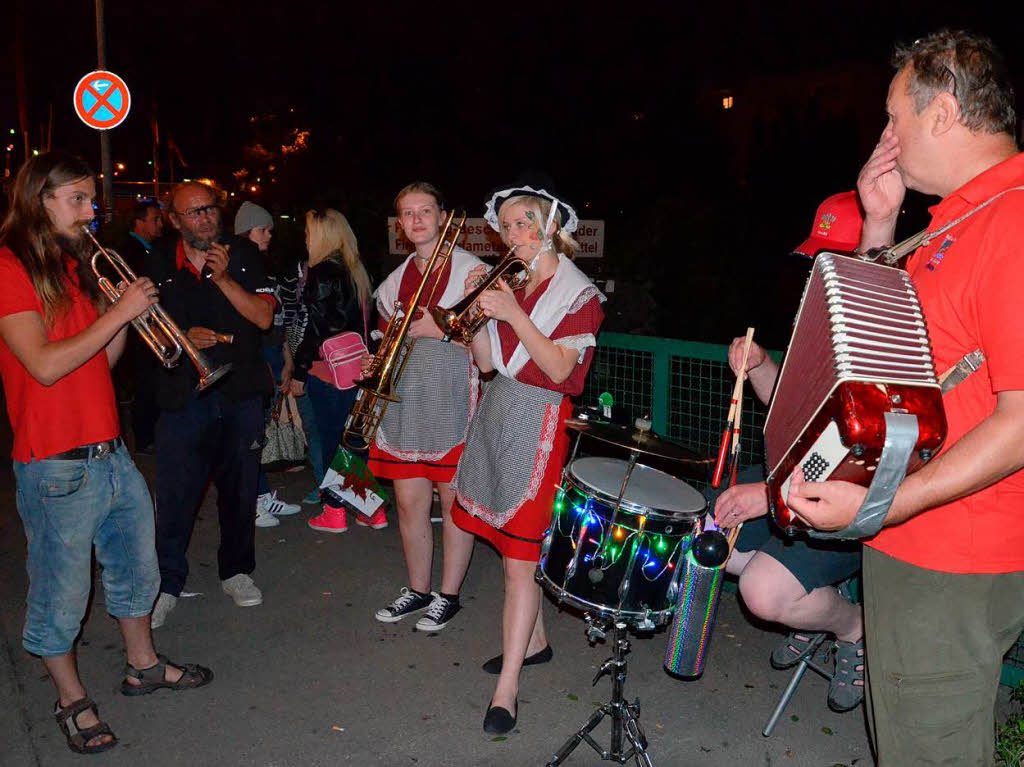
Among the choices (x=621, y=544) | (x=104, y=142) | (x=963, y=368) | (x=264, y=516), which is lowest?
(x=264, y=516)

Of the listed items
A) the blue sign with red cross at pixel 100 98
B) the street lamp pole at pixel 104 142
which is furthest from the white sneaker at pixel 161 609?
the blue sign with red cross at pixel 100 98

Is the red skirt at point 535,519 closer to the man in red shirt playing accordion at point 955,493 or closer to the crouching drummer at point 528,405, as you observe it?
the crouching drummer at point 528,405

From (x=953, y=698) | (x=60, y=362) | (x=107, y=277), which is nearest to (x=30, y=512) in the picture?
(x=60, y=362)

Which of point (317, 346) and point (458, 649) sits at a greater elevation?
point (317, 346)

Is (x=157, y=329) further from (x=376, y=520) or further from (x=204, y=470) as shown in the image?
(x=376, y=520)

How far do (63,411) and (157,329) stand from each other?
0.77m

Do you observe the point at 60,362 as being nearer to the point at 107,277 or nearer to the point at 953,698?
the point at 107,277

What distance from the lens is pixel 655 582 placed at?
310cm

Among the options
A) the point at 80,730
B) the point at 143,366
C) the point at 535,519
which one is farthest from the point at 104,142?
the point at 535,519

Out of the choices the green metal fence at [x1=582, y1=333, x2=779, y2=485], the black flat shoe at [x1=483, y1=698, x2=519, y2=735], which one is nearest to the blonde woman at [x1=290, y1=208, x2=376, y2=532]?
the green metal fence at [x1=582, y1=333, x2=779, y2=485]

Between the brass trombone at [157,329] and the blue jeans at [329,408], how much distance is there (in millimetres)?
1983

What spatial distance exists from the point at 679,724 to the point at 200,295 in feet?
10.4

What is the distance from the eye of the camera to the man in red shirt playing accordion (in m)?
1.96

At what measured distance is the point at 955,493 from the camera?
1.86m
